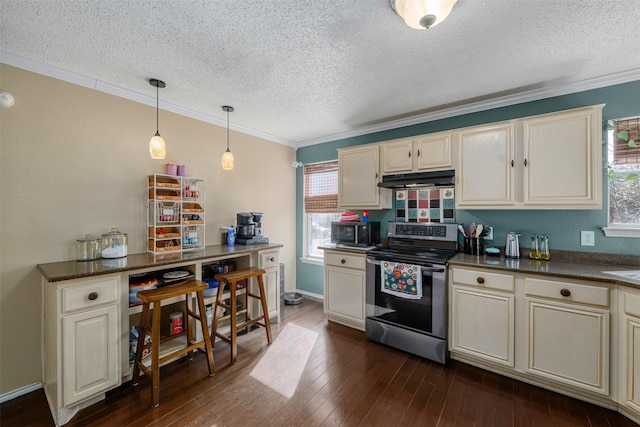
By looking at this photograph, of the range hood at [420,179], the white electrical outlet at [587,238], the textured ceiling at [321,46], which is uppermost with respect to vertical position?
the textured ceiling at [321,46]

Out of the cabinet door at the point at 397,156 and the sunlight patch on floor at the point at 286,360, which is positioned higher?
the cabinet door at the point at 397,156

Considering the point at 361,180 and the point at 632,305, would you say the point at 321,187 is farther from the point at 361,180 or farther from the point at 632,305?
the point at 632,305

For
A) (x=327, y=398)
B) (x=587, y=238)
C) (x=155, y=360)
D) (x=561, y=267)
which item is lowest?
(x=327, y=398)

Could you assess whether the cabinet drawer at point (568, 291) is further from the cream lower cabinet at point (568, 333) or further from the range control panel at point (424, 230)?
the range control panel at point (424, 230)

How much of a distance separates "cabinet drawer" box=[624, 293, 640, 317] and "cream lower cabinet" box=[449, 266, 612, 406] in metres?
0.08

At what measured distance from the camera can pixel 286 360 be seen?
7.66ft

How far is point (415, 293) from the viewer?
2.37m

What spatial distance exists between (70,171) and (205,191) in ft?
3.76

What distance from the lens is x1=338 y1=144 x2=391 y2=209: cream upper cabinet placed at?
9.89ft

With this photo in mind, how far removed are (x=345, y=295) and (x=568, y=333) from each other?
185 centimetres

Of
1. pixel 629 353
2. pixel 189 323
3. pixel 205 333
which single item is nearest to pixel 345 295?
pixel 205 333

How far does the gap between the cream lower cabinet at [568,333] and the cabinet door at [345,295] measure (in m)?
1.44

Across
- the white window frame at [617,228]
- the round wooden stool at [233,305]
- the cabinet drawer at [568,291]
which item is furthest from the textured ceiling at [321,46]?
the round wooden stool at [233,305]

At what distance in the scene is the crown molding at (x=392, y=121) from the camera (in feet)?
6.50
